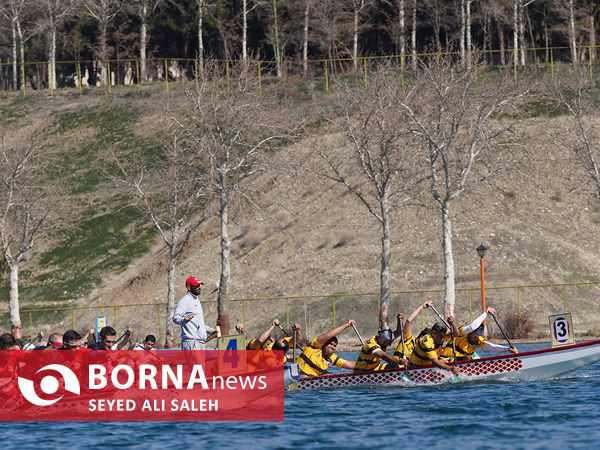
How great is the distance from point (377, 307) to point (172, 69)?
49.4m

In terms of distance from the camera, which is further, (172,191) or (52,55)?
(52,55)

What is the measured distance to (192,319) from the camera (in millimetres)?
20734

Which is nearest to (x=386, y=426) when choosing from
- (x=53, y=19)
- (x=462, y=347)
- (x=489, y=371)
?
(x=462, y=347)

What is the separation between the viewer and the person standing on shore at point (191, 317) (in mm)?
20578

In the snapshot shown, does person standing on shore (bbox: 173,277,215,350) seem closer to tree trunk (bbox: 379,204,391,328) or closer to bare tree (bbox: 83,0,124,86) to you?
tree trunk (bbox: 379,204,391,328)

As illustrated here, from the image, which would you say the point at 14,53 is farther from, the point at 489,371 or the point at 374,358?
the point at 489,371

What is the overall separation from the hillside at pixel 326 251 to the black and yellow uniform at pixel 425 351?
21.0 meters

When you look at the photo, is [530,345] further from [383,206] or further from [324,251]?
[324,251]

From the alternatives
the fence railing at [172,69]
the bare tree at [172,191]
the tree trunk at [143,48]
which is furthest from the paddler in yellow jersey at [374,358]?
the tree trunk at [143,48]

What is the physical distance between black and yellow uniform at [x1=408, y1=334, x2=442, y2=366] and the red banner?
14.7ft

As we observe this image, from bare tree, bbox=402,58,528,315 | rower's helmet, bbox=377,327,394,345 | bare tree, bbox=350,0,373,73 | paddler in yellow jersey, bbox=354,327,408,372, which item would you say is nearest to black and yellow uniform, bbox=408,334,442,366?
paddler in yellow jersey, bbox=354,327,408,372

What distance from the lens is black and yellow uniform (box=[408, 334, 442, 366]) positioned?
942 inches

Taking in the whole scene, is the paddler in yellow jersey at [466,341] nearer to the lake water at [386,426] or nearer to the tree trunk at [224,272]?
the lake water at [386,426]

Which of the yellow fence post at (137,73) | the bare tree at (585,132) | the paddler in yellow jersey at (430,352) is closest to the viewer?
the paddler in yellow jersey at (430,352)
